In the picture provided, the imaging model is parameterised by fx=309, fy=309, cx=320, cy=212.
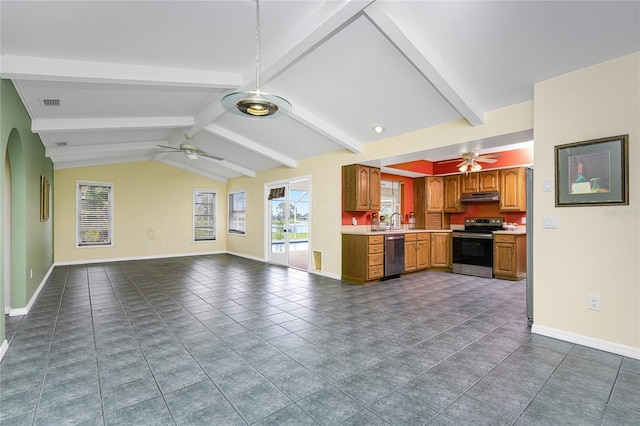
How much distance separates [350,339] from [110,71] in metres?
3.63

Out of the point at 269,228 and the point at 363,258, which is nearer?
the point at 363,258

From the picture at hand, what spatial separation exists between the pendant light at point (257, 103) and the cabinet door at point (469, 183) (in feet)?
18.0

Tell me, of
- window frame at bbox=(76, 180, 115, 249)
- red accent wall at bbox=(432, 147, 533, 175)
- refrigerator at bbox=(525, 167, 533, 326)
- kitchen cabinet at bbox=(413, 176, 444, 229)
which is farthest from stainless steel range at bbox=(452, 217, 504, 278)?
window frame at bbox=(76, 180, 115, 249)

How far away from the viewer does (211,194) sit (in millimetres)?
9953

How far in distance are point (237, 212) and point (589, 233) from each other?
27.9ft

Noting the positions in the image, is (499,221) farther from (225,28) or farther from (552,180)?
(225,28)

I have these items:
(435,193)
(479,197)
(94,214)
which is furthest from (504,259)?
(94,214)

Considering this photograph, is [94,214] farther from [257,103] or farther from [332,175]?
[257,103]

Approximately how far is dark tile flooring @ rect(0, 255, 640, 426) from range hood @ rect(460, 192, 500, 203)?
Answer: 8.73 ft

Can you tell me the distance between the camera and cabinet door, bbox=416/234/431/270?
6439mm

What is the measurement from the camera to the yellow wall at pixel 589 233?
104 inches

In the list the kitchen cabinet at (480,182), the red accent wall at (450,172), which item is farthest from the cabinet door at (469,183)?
the red accent wall at (450,172)

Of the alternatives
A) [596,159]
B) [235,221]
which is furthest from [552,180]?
[235,221]

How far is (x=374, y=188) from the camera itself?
19.5 ft
